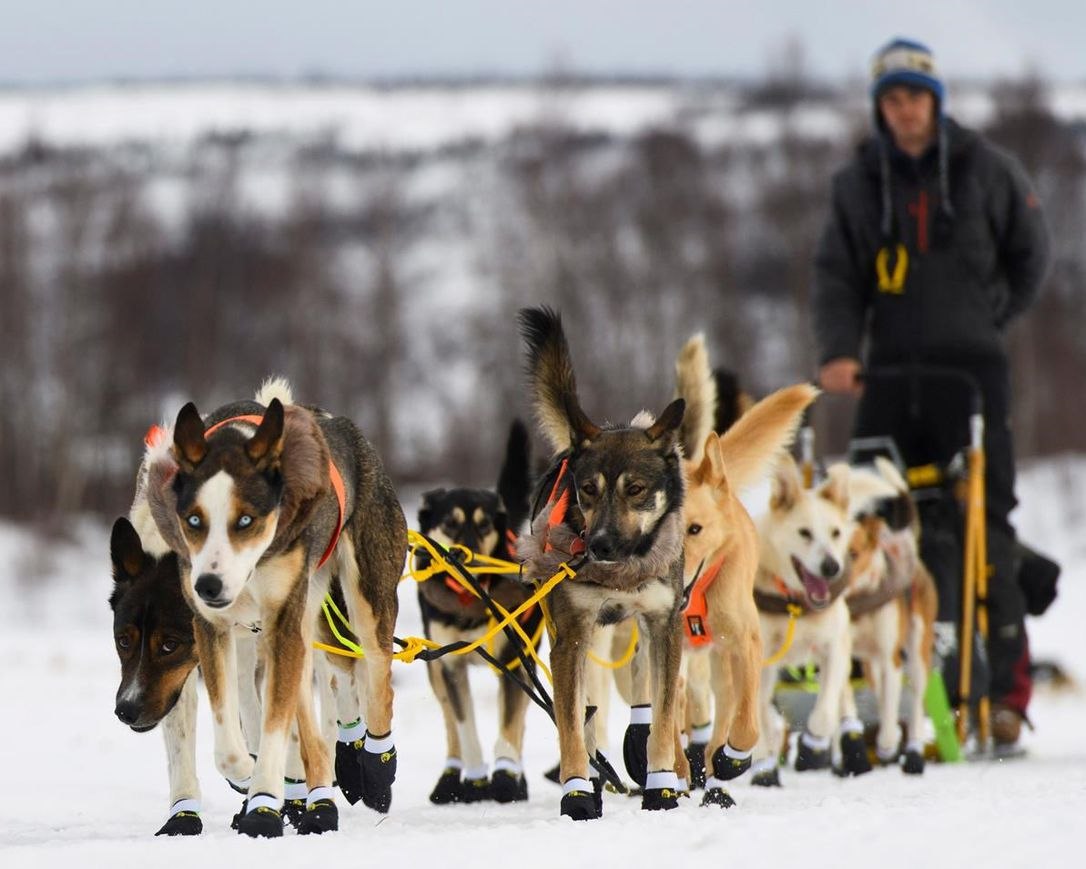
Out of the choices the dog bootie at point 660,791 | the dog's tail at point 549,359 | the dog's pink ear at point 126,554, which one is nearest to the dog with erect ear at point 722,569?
the dog bootie at point 660,791

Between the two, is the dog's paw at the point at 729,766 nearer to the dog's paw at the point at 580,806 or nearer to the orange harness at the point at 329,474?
the dog's paw at the point at 580,806

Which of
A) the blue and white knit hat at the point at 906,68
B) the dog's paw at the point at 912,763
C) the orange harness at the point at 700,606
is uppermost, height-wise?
the blue and white knit hat at the point at 906,68

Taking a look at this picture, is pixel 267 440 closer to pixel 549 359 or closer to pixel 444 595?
pixel 549 359

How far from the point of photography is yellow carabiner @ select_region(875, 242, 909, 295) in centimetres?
658

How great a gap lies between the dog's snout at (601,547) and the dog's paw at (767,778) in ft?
6.52

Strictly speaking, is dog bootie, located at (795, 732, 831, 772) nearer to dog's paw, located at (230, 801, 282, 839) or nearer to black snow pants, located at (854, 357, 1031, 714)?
black snow pants, located at (854, 357, 1031, 714)

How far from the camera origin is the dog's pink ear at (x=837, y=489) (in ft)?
19.9

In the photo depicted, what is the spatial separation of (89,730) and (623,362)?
53.8 feet

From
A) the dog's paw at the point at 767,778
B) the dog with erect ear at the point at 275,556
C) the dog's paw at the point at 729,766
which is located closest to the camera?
the dog with erect ear at the point at 275,556

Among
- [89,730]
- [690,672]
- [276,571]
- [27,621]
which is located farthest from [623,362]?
[276,571]

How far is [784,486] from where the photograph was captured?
6023mm

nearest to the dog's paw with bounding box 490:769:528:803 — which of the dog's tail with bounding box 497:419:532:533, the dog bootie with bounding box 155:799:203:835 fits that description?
the dog's tail with bounding box 497:419:532:533

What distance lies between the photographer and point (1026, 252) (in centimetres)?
→ 660

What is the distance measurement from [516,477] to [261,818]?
2.61 m
